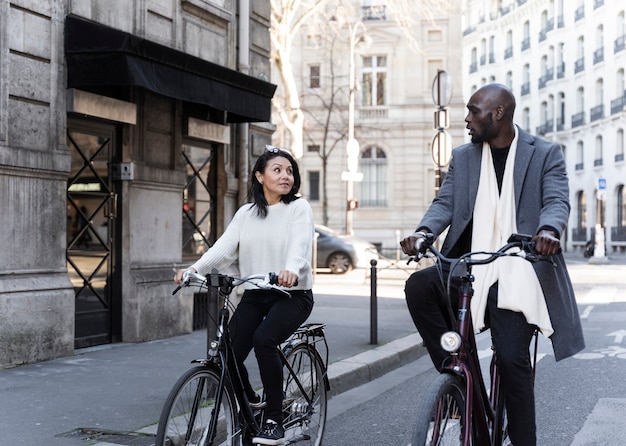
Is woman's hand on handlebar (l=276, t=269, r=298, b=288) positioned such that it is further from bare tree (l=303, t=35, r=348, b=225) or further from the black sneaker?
bare tree (l=303, t=35, r=348, b=225)

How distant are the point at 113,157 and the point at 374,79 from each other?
104ft

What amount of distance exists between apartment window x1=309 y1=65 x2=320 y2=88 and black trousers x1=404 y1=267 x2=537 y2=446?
1431 inches

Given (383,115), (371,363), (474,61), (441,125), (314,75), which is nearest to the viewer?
(371,363)

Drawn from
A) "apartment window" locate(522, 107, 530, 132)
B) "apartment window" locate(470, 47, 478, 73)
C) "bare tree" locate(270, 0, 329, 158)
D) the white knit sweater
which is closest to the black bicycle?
the white knit sweater

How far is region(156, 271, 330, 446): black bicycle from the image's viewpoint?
157 inches

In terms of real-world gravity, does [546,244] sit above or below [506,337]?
above

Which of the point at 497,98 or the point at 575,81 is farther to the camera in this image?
the point at 575,81

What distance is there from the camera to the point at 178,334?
10.0m

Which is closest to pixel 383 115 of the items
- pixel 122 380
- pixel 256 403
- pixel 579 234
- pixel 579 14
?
pixel 579 234

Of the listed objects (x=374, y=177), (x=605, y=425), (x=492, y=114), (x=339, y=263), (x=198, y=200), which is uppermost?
(x=374, y=177)

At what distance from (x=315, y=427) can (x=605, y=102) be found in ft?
159

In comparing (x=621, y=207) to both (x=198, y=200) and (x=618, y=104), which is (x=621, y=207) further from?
(x=198, y=200)

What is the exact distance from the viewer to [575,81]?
54094mm

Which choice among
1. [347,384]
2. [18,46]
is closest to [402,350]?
[347,384]
